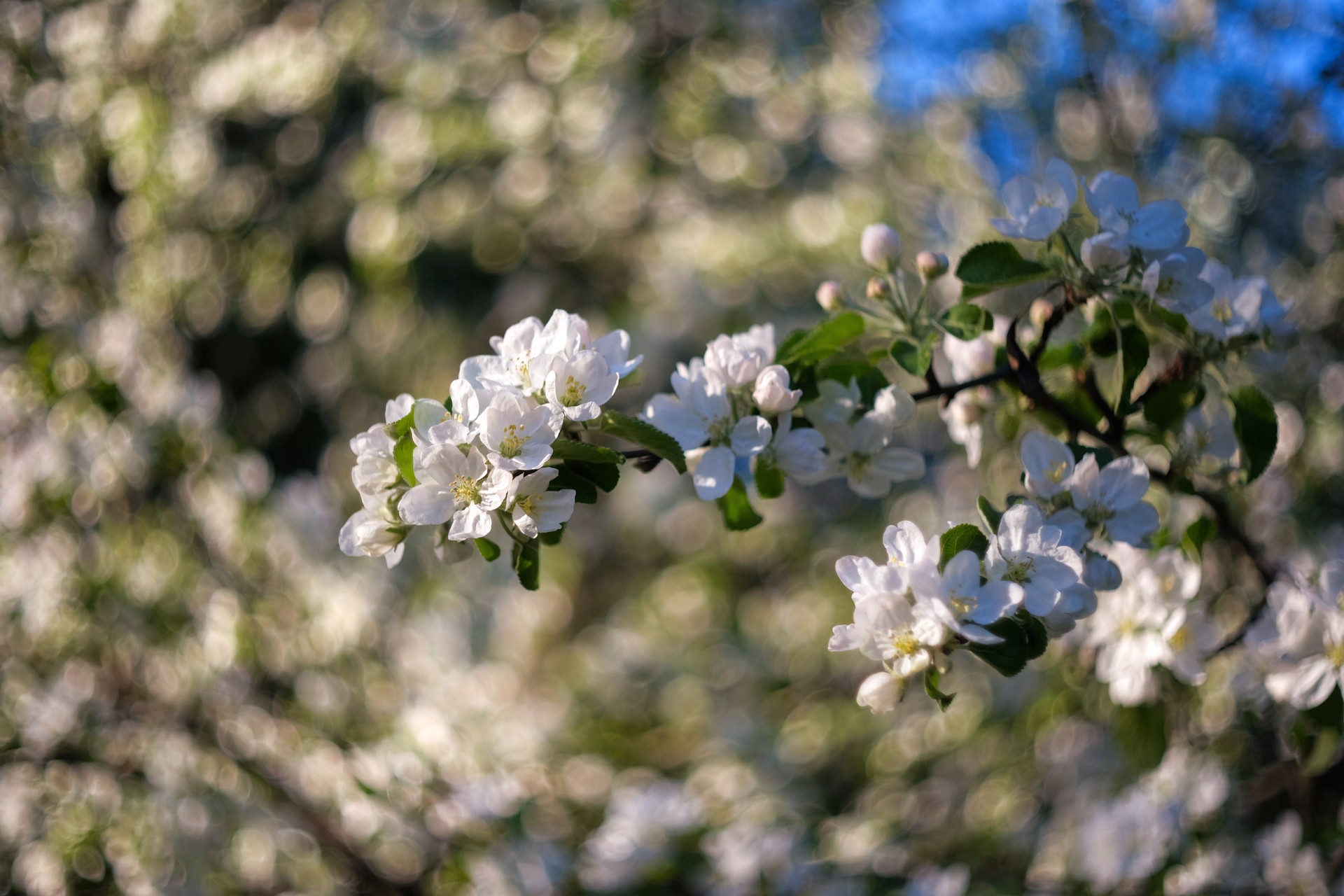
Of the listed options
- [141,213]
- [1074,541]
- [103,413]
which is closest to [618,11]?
[141,213]

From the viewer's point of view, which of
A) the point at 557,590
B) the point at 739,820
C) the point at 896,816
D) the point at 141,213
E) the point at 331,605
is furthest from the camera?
the point at 557,590

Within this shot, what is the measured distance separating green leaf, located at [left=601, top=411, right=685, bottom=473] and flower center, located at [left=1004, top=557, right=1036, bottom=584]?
0.30m

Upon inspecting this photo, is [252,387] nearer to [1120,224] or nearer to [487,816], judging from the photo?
[487,816]

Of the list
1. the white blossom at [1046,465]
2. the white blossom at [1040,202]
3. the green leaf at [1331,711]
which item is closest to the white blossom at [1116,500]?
the white blossom at [1046,465]

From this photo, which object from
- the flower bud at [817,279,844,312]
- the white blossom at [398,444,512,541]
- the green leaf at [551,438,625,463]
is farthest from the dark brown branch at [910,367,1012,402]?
the white blossom at [398,444,512,541]

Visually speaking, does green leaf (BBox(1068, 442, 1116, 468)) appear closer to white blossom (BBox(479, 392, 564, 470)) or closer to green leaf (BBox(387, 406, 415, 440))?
white blossom (BBox(479, 392, 564, 470))

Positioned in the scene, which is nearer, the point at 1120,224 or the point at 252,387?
the point at 1120,224

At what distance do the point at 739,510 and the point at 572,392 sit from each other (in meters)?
0.25

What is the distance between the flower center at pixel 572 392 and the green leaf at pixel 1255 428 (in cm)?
70

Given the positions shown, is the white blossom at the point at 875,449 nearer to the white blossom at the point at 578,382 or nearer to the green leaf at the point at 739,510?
the green leaf at the point at 739,510

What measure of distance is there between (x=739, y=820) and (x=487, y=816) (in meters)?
0.56

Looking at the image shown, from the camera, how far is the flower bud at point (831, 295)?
104cm

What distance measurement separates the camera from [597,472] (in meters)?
0.90

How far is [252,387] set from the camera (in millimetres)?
4250
